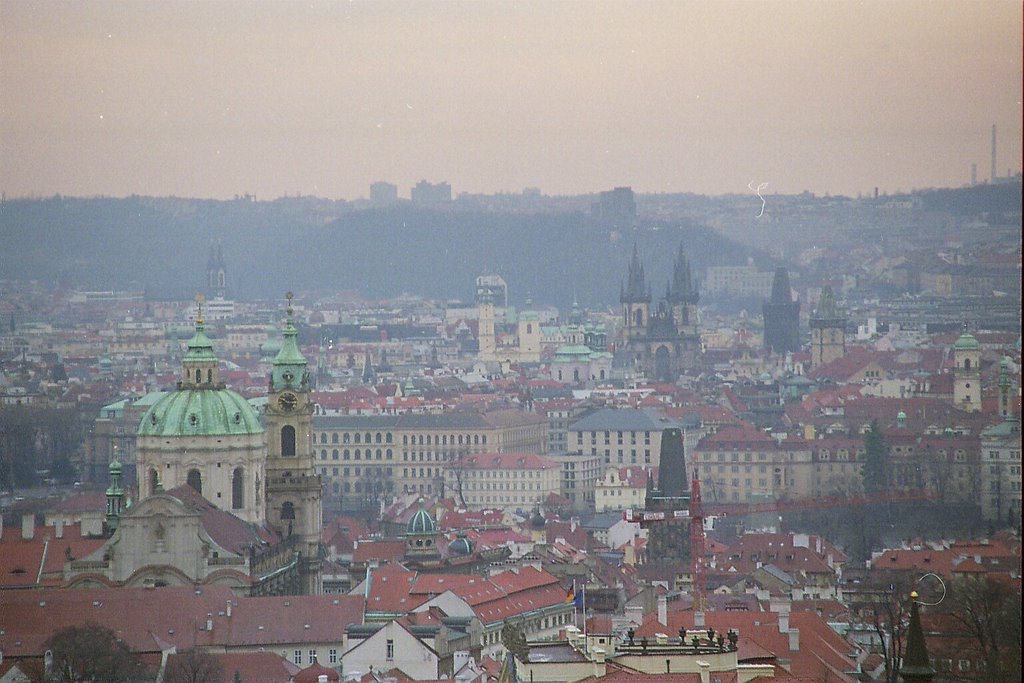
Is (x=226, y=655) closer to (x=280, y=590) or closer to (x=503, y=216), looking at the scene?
(x=280, y=590)

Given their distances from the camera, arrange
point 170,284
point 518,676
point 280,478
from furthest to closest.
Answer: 1. point 170,284
2. point 280,478
3. point 518,676

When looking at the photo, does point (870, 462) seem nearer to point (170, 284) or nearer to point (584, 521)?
point (584, 521)

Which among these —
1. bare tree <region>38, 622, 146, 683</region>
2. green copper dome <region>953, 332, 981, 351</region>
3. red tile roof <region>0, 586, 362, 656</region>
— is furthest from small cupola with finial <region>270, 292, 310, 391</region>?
green copper dome <region>953, 332, 981, 351</region>

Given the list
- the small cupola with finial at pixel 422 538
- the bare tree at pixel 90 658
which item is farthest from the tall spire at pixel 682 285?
the bare tree at pixel 90 658

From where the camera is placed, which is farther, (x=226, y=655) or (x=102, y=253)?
(x=102, y=253)

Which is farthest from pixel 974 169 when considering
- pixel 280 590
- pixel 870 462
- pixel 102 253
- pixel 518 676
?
pixel 102 253

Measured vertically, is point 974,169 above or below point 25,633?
above

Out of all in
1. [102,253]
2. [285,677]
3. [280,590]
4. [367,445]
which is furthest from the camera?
[102,253]
